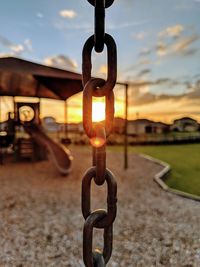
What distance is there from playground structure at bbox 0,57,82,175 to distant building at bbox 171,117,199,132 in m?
35.3

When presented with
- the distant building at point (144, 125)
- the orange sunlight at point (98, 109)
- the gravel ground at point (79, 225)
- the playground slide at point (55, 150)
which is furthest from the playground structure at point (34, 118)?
the distant building at point (144, 125)

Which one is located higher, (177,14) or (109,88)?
(177,14)

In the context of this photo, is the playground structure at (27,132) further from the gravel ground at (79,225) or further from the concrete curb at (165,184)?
the concrete curb at (165,184)

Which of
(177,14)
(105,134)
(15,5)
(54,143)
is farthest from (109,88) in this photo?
(54,143)

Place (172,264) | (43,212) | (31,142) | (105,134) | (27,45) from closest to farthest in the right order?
(105,134), (172,264), (43,212), (27,45), (31,142)

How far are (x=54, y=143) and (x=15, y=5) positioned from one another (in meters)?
4.53

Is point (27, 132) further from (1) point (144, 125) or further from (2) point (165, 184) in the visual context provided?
(1) point (144, 125)

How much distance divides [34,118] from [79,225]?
6.50 m

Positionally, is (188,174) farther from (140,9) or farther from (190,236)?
(140,9)

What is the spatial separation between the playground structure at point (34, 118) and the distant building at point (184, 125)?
35.3 meters

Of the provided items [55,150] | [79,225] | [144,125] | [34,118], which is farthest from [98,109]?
[144,125]

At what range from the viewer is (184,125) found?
44562 millimetres

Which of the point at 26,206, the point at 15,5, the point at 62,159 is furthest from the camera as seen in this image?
the point at 62,159

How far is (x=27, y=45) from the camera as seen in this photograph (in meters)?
7.30
